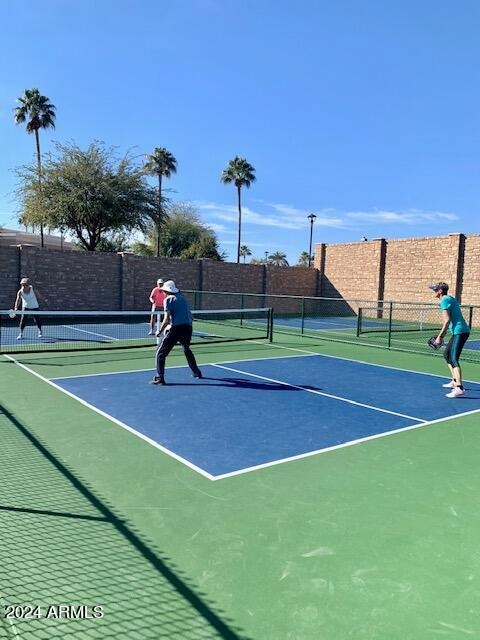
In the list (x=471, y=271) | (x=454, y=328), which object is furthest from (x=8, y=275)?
(x=471, y=271)

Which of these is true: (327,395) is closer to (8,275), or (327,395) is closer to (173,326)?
(173,326)

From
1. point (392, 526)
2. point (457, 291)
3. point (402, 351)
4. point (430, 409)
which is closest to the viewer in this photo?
point (392, 526)

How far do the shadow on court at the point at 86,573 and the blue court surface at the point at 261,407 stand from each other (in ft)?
4.43

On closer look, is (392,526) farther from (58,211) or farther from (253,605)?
(58,211)

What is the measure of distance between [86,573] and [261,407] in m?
4.56

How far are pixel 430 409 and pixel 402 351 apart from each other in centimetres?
708

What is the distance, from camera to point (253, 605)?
2.95 metres

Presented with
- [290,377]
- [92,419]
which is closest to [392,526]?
[92,419]

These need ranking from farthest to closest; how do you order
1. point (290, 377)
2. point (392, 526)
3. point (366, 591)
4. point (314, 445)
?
point (290, 377), point (314, 445), point (392, 526), point (366, 591)

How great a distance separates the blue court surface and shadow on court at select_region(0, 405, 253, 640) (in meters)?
1.35

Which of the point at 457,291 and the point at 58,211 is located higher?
the point at 58,211

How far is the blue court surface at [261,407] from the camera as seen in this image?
5.83m

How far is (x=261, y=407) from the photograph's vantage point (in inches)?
300

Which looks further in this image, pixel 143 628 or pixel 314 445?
pixel 314 445
